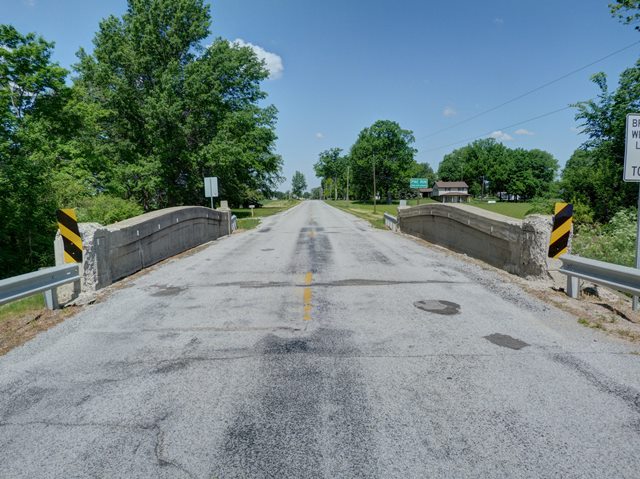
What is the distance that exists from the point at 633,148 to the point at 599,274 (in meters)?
2.10

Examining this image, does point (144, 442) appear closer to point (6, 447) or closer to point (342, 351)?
point (6, 447)

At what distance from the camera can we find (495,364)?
4.16 meters

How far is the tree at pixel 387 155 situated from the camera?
278 ft

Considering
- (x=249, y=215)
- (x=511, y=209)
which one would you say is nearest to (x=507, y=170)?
(x=511, y=209)

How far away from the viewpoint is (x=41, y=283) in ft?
19.8

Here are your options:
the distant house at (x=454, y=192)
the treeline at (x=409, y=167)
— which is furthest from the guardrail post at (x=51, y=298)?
the distant house at (x=454, y=192)

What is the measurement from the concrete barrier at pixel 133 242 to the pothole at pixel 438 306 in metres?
5.90

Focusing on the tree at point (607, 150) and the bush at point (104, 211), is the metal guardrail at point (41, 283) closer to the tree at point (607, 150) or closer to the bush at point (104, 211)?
the bush at point (104, 211)

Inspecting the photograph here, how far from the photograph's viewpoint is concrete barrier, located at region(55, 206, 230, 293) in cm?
740

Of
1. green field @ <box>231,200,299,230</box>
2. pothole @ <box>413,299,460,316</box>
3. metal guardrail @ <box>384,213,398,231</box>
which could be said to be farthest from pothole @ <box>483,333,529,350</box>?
green field @ <box>231,200,299,230</box>

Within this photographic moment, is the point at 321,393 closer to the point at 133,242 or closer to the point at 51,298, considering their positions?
the point at 51,298

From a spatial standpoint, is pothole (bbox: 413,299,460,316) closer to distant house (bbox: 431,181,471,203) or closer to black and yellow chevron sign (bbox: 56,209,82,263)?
black and yellow chevron sign (bbox: 56,209,82,263)

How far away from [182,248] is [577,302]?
11.2 metres

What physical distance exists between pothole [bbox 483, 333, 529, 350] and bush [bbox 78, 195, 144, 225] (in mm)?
12886
